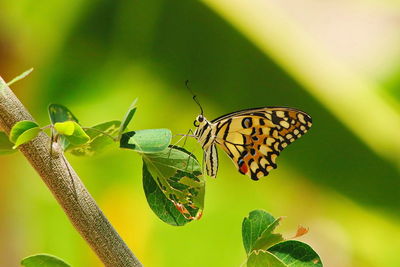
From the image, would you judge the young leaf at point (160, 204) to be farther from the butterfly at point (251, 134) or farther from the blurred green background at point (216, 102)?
the blurred green background at point (216, 102)

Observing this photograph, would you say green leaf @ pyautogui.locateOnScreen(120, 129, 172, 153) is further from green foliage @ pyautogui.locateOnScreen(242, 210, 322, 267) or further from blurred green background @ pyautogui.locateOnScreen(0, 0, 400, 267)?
blurred green background @ pyautogui.locateOnScreen(0, 0, 400, 267)

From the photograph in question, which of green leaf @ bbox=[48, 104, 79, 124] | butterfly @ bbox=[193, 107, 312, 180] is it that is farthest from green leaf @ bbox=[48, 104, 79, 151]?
butterfly @ bbox=[193, 107, 312, 180]

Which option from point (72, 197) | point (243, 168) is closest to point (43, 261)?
point (72, 197)

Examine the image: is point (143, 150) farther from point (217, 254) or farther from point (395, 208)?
point (395, 208)

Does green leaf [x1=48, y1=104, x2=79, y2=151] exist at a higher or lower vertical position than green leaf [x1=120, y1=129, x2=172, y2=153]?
higher

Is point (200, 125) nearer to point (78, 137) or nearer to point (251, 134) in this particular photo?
point (251, 134)

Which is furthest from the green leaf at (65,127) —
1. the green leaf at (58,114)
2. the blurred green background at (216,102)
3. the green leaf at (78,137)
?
the blurred green background at (216,102)
